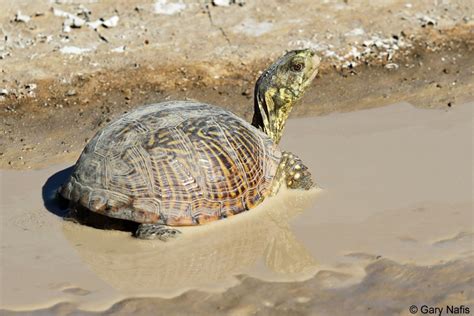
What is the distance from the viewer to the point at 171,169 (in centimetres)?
680

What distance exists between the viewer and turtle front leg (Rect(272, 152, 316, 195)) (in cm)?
753

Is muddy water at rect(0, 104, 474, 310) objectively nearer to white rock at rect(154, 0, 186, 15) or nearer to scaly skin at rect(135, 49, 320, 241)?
scaly skin at rect(135, 49, 320, 241)

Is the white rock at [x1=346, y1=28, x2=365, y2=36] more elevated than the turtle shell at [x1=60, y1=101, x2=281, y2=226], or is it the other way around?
the white rock at [x1=346, y1=28, x2=365, y2=36]

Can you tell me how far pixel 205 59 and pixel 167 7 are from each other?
1.33 m

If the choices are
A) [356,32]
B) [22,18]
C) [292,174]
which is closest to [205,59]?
[356,32]

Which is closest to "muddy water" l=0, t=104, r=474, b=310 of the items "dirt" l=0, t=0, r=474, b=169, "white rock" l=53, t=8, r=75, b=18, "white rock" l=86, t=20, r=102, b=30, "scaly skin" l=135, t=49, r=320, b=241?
"scaly skin" l=135, t=49, r=320, b=241

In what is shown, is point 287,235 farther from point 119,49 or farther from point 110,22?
point 110,22

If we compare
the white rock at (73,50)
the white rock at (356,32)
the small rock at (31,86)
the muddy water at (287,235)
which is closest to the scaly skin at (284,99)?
the muddy water at (287,235)

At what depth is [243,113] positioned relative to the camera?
9.41m

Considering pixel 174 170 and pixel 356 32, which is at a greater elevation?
pixel 356 32

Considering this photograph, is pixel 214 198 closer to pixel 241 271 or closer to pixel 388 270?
pixel 241 271

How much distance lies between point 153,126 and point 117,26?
170 inches

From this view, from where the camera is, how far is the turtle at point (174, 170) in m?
6.72

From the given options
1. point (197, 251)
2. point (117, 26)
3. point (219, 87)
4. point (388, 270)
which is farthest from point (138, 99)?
point (388, 270)
